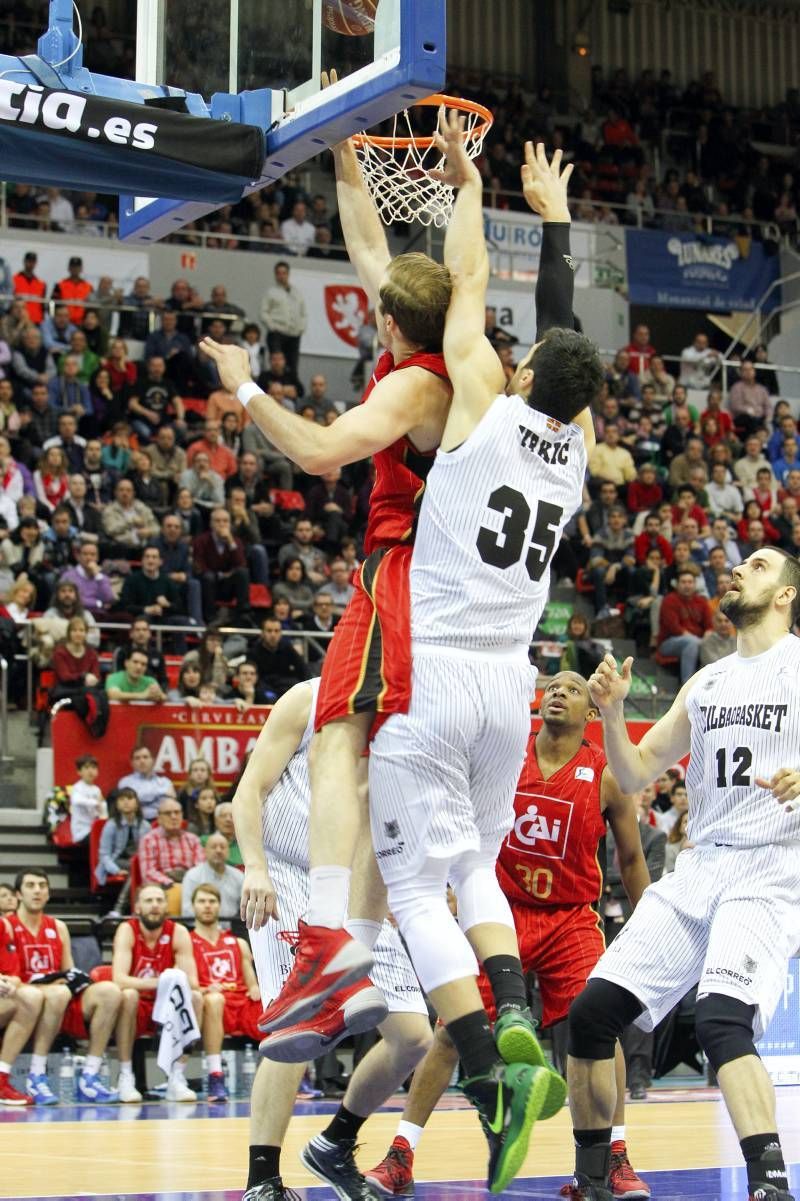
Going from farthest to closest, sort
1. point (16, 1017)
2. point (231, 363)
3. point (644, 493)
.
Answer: point (644, 493)
point (16, 1017)
point (231, 363)

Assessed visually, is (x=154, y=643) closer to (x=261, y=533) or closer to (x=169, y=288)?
(x=261, y=533)

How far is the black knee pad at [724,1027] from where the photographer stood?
20.1 feet

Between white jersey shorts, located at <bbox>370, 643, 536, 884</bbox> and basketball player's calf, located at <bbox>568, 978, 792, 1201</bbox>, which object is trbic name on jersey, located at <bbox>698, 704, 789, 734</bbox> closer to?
basketball player's calf, located at <bbox>568, 978, 792, 1201</bbox>

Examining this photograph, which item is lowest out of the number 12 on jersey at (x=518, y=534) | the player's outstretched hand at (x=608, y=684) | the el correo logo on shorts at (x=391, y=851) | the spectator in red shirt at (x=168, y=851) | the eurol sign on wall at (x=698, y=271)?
the spectator in red shirt at (x=168, y=851)

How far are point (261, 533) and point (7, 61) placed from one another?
43.9 ft

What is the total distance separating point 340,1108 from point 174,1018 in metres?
6.27

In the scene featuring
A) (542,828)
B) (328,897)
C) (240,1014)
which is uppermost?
(328,897)

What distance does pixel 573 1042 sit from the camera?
674 centimetres

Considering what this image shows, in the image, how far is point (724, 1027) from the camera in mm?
6168

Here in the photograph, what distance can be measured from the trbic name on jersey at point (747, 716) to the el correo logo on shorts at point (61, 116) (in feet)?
10.0

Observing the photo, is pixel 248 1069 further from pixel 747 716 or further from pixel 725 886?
pixel 747 716

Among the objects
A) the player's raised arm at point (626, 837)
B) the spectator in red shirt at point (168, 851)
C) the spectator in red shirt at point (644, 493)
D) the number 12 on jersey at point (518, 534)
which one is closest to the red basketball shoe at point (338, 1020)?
the number 12 on jersey at point (518, 534)

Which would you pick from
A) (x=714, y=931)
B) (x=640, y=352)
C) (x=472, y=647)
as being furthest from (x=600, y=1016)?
(x=640, y=352)

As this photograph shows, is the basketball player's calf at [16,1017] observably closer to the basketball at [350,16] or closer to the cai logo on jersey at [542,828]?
the cai logo on jersey at [542,828]
